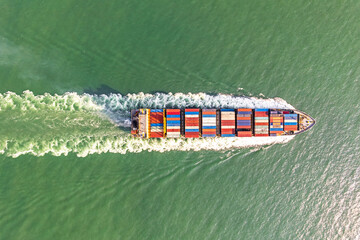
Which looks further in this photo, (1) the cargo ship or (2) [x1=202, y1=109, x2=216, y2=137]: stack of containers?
(2) [x1=202, y1=109, x2=216, y2=137]: stack of containers

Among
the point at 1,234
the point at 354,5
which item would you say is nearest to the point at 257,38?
the point at 354,5

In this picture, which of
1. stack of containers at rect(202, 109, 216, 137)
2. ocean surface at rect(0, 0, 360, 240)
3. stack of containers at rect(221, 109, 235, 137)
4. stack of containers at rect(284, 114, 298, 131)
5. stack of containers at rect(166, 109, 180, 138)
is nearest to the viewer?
ocean surface at rect(0, 0, 360, 240)

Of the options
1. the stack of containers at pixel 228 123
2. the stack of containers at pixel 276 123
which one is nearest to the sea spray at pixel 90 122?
the stack of containers at pixel 276 123

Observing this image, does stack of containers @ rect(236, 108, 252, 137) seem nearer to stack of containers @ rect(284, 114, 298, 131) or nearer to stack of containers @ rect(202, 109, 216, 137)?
stack of containers @ rect(202, 109, 216, 137)

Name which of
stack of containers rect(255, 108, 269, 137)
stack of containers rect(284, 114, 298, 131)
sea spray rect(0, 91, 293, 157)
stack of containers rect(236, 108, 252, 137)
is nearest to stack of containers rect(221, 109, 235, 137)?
stack of containers rect(236, 108, 252, 137)

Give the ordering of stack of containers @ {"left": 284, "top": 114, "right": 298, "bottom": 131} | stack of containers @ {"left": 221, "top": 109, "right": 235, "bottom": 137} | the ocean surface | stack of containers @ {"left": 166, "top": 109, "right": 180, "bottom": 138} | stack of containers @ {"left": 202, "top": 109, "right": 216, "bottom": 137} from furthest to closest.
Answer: stack of containers @ {"left": 284, "top": 114, "right": 298, "bottom": 131}
stack of containers @ {"left": 221, "top": 109, "right": 235, "bottom": 137}
stack of containers @ {"left": 202, "top": 109, "right": 216, "bottom": 137}
stack of containers @ {"left": 166, "top": 109, "right": 180, "bottom": 138}
the ocean surface

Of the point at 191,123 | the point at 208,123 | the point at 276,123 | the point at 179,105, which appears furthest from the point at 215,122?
the point at 276,123

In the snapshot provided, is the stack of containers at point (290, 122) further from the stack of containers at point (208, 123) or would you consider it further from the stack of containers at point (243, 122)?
the stack of containers at point (208, 123)

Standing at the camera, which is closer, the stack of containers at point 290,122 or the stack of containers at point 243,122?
the stack of containers at point 243,122
